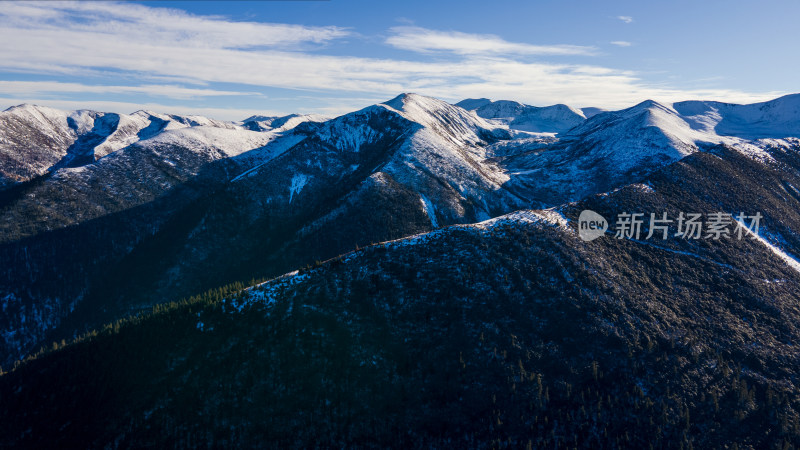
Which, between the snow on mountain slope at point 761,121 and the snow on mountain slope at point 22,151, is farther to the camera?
the snow on mountain slope at point 761,121

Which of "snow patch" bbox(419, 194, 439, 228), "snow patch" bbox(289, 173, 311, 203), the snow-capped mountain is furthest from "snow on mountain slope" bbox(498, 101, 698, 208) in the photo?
"snow patch" bbox(289, 173, 311, 203)

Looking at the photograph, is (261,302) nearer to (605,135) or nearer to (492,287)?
(492,287)

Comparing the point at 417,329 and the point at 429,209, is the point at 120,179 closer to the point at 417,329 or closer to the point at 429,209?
the point at 429,209

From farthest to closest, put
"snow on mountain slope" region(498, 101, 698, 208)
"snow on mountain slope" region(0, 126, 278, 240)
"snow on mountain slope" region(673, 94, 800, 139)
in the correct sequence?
"snow on mountain slope" region(673, 94, 800, 139)
"snow on mountain slope" region(498, 101, 698, 208)
"snow on mountain slope" region(0, 126, 278, 240)

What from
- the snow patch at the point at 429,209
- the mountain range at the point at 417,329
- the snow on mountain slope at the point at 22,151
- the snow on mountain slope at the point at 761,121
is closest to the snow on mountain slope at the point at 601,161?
the mountain range at the point at 417,329

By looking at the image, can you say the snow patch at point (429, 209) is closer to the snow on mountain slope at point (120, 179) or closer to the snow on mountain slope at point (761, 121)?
the snow on mountain slope at point (120, 179)

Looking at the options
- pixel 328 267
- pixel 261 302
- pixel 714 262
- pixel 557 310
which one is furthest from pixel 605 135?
pixel 261 302

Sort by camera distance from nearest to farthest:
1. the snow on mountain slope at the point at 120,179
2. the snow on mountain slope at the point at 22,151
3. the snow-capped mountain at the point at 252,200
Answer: the snow-capped mountain at the point at 252,200 < the snow on mountain slope at the point at 120,179 < the snow on mountain slope at the point at 22,151

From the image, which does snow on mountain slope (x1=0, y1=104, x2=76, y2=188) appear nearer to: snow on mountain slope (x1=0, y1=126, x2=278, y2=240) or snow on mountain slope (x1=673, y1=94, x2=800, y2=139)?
snow on mountain slope (x1=0, y1=126, x2=278, y2=240)

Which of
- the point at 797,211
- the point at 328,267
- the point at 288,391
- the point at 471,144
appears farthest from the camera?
the point at 471,144

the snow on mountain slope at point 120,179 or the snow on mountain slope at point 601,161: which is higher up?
the snow on mountain slope at point 601,161

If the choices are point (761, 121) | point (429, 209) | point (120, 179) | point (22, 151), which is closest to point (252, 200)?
point (120, 179)
